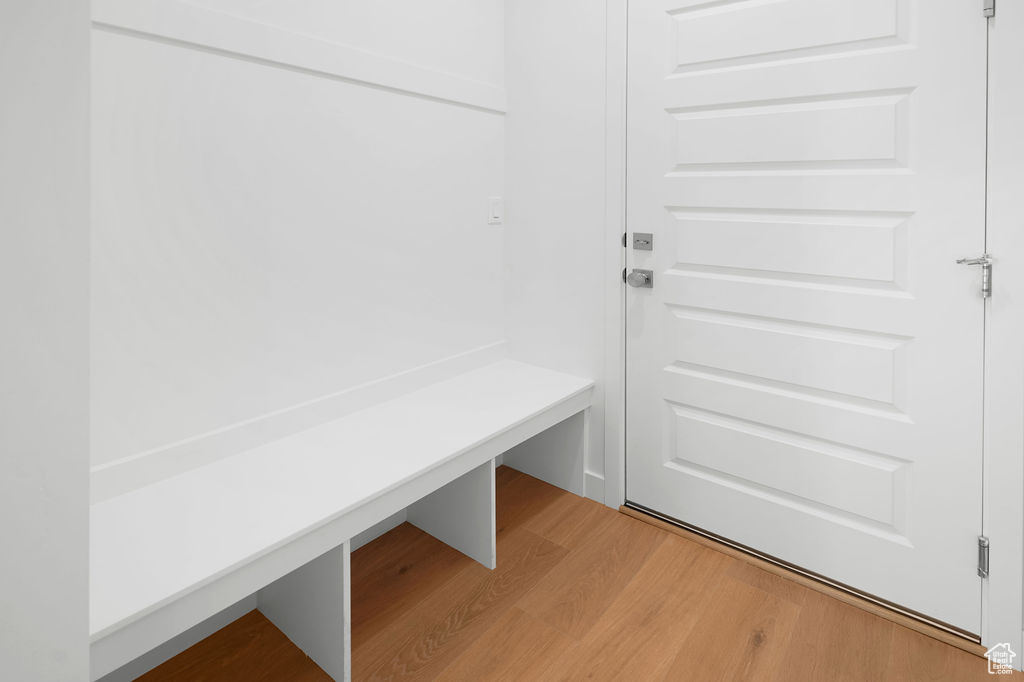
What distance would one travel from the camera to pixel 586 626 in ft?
5.58

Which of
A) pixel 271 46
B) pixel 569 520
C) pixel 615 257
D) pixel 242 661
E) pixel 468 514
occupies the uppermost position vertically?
pixel 271 46

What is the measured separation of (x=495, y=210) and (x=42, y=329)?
210 cm

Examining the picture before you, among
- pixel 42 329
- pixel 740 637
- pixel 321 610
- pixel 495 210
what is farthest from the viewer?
pixel 495 210

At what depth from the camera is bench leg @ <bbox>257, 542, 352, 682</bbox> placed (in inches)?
58.4

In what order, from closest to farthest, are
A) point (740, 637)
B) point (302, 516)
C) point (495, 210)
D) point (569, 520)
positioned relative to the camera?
point (302, 516) → point (740, 637) → point (569, 520) → point (495, 210)

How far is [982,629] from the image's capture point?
1.60m

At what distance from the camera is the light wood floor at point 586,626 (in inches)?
60.9

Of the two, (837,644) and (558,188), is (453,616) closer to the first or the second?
(837,644)

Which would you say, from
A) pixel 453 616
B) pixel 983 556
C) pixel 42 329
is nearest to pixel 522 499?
pixel 453 616

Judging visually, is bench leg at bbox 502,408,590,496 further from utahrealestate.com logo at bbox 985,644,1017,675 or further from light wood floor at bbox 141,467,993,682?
utahrealestate.com logo at bbox 985,644,1017,675

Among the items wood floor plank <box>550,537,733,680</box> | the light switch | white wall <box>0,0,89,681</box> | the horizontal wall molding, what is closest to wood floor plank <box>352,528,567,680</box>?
wood floor plank <box>550,537,733,680</box>

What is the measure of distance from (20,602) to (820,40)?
206cm

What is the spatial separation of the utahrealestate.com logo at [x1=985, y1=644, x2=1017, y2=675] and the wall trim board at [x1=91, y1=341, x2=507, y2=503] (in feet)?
6.07

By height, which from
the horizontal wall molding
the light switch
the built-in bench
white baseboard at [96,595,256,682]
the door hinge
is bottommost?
white baseboard at [96,595,256,682]
